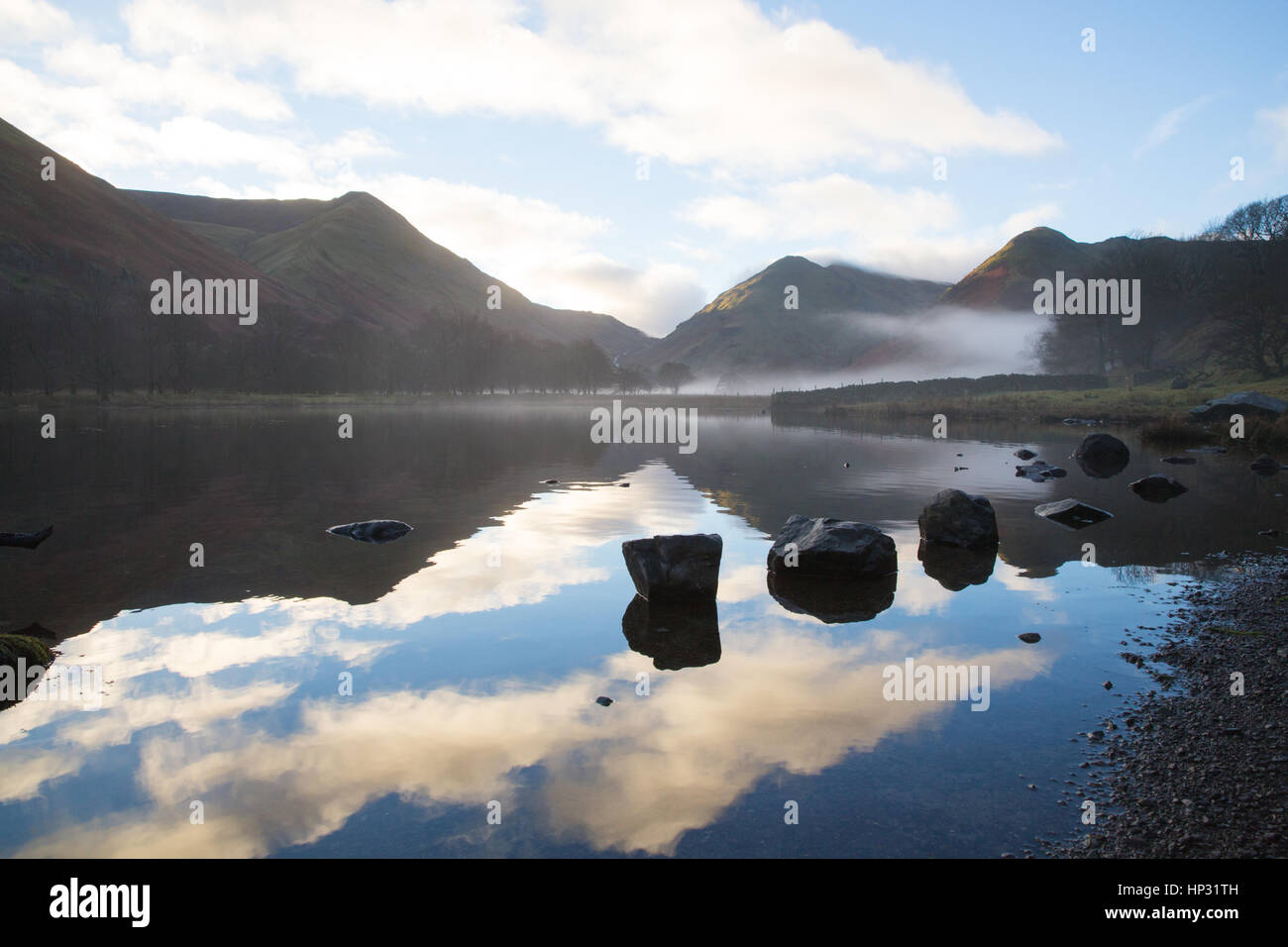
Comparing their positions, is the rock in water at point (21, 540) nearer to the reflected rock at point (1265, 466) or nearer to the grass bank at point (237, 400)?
the reflected rock at point (1265, 466)

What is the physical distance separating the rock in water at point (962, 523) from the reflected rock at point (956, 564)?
168 millimetres

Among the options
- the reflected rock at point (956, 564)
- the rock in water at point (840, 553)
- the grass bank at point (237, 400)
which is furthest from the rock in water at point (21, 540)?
the grass bank at point (237, 400)

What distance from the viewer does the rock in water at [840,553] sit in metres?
16.1

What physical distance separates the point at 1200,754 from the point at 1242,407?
59.8m

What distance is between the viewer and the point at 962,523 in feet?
63.7

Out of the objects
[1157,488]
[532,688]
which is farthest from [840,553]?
[1157,488]

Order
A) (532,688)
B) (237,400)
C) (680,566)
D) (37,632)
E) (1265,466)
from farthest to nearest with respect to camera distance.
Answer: (237,400) < (1265,466) < (680,566) < (37,632) < (532,688)

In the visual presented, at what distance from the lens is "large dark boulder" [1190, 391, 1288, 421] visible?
53.2 metres

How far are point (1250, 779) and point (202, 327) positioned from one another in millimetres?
164505

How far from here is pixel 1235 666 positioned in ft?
34.4

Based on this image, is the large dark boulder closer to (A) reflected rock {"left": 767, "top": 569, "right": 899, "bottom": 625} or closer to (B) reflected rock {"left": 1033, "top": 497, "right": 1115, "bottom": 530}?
(B) reflected rock {"left": 1033, "top": 497, "right": 1115, "bottom": 530}

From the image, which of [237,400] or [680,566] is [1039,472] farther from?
[237,400]

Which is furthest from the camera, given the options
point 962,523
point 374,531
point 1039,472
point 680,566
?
point 1039,472
